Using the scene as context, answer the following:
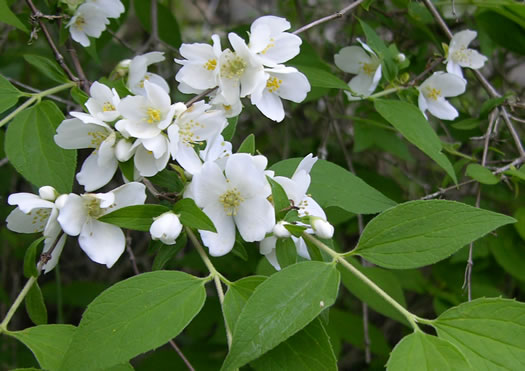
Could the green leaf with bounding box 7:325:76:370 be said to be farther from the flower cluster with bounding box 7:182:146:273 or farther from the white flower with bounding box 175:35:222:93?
the white flower with bounding box 175:35:222:93

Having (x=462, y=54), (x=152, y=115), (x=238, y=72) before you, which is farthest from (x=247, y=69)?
(x=462, y=54)

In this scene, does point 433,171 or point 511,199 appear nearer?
point 511,199

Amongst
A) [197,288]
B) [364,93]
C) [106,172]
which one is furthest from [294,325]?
[364,93]

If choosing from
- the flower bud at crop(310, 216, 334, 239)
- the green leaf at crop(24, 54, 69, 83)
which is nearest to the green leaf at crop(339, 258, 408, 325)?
the flower bud at crop(310, 216, 334, 239)

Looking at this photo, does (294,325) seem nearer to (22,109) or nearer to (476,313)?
(476,313)

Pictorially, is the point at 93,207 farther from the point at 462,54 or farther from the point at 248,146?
the point at 462,54

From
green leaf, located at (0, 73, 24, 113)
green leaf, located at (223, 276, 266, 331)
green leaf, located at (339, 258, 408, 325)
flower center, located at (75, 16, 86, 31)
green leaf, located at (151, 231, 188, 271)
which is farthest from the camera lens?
green leaf, located at (339, 258, 408, 325)

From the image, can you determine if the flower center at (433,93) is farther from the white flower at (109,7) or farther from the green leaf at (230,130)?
the white flower at (109,7)
